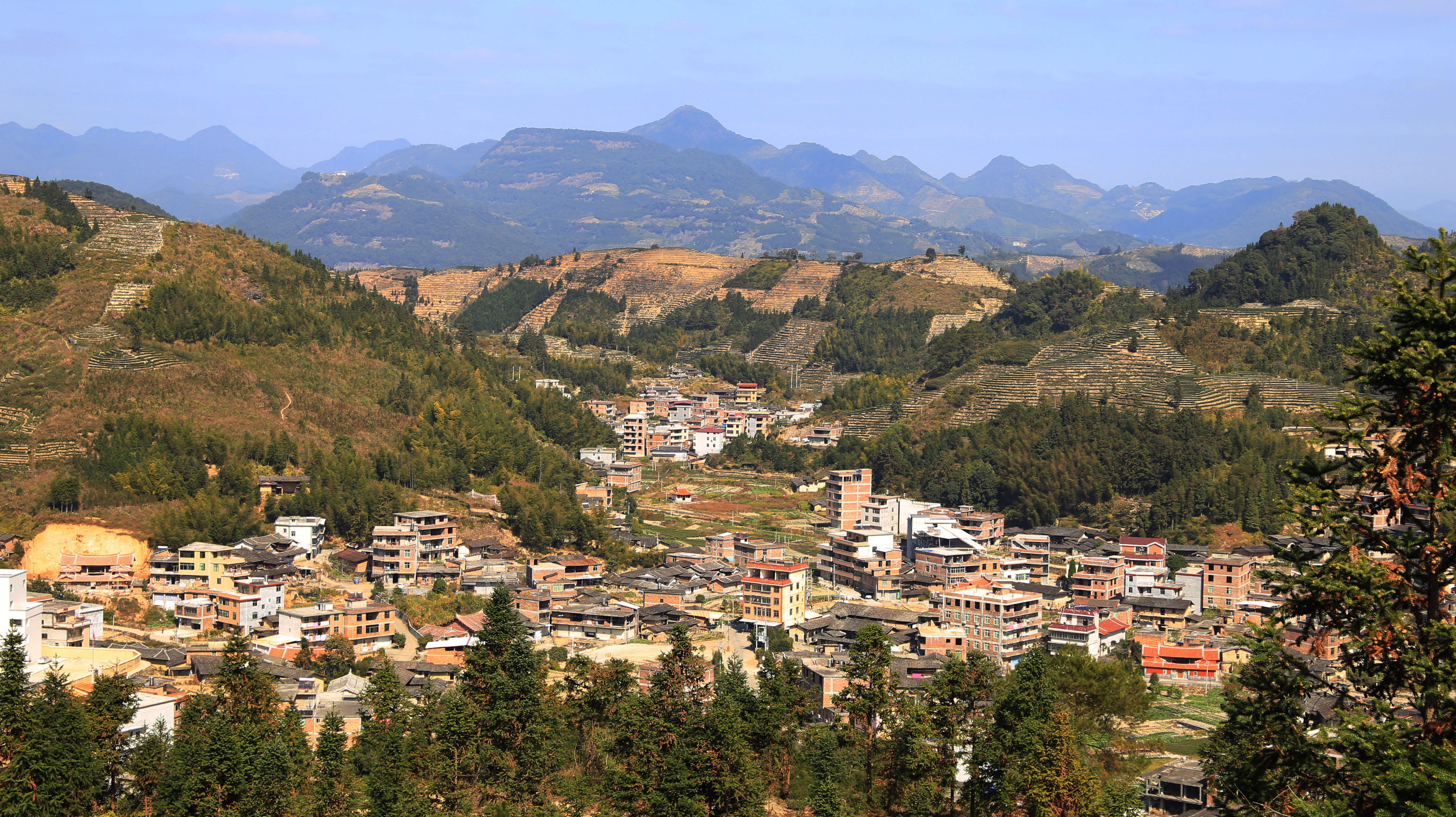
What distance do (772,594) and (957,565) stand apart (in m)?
8.19

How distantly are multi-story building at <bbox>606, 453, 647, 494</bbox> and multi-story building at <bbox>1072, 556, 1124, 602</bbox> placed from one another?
23.0 metres

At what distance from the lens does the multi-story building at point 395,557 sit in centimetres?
3888

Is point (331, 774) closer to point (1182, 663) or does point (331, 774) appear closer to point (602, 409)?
point (1182, 663)

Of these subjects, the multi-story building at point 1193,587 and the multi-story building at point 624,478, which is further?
the multi-story building at point 624,478

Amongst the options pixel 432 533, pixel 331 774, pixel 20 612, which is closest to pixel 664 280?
pixel 432 533

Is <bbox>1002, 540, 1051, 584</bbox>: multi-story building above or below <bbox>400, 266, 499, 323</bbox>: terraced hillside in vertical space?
below

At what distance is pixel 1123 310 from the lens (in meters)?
81.6

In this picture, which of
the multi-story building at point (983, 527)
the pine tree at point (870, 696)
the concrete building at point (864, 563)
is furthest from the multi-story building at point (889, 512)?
the pine tree at point (870, 696)

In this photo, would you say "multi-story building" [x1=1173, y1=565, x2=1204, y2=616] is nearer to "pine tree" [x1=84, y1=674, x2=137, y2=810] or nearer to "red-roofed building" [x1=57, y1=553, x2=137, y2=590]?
"pine tree" [x1=84, y1=674, x2=137, y2=810]

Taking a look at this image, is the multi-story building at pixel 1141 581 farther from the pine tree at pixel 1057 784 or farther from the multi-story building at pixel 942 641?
the pine tree at pixel 1057 784

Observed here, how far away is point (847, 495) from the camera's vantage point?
5062 cm

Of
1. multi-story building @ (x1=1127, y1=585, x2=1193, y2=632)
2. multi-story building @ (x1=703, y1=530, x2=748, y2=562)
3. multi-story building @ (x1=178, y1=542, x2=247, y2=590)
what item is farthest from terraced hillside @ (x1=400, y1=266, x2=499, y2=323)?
multi-story building @ (x1=1127, y1=585, x2=1193, y2=632)

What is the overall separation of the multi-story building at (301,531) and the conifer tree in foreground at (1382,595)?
3533 centimetres

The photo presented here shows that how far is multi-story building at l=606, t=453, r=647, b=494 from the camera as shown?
56.8m
